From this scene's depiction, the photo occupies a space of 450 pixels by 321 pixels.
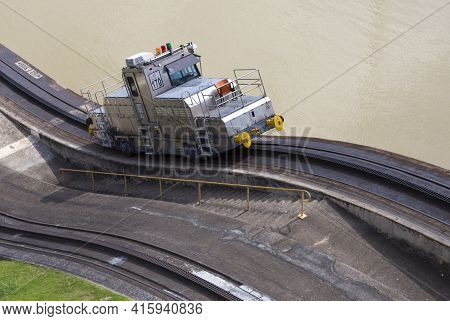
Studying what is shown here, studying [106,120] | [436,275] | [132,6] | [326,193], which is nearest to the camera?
[436,275]

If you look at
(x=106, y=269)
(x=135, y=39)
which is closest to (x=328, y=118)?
(x=135, y=39)

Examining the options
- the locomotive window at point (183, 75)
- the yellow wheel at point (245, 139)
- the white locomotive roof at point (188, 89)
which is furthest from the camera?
the locomotive window at point (183, 75)

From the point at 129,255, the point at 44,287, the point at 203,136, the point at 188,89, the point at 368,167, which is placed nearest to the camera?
the point at 44,287

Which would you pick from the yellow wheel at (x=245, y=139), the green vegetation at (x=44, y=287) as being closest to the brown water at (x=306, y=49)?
the yellow wheel at (x=245, y=139)

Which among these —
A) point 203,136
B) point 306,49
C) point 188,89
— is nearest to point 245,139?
point 203,136

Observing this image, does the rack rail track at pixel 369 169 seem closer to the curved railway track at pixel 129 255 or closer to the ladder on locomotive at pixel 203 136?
the ladder on locomotive at pixel 203 136

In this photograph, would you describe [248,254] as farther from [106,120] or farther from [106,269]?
[106,120]

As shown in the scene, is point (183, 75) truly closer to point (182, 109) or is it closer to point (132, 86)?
point (132, 86)
